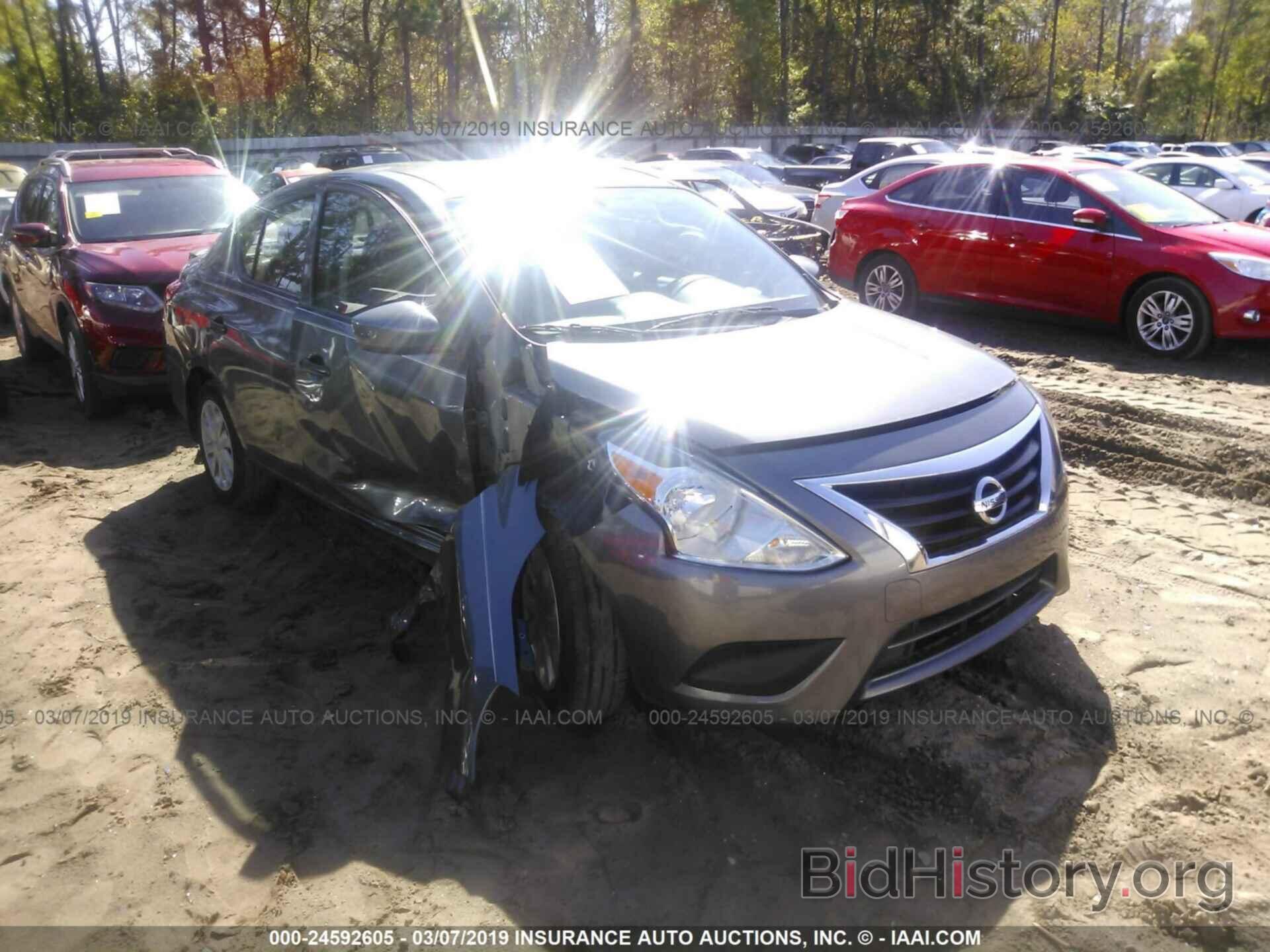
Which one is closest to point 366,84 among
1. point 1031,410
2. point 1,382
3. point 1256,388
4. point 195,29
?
point 195,29

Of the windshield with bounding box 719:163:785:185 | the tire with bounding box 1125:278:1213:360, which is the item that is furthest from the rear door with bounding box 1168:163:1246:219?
the tire with bounding box 1125:278:1213:360

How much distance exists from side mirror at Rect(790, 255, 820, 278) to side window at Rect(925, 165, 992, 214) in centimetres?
549

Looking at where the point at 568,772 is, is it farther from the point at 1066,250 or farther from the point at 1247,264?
the point at 1066,250

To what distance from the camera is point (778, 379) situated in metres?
3.25

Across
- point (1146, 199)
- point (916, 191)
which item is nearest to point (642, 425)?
point (1146, 199)

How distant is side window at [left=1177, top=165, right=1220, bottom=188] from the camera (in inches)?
622

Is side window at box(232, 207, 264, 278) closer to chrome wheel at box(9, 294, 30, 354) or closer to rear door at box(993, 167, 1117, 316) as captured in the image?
chrome wheel at box(9, 294, 30, 354)

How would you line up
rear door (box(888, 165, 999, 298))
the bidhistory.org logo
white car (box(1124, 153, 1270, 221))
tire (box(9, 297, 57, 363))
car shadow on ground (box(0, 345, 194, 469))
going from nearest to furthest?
the bidhistory.org logo
car shadow on ground (box(0, 345, 194, 469))
tire (box(9, 297, 57, 363))
rear door (box(888, 165, 999, 298))
white car (box(1124, 153, 1270, 221))

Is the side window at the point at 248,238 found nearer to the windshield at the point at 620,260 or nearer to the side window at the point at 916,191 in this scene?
the windshield at the point at 620,260

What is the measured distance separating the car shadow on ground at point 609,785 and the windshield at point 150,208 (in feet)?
16.0

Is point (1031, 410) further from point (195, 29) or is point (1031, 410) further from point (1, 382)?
point (195, 29)

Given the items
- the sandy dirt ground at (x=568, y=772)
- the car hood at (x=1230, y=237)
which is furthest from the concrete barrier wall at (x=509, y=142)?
the sandy dirt ground at (x=568, y=772)

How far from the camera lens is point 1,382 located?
320 inches

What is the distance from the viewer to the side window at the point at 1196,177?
15.8 meters
